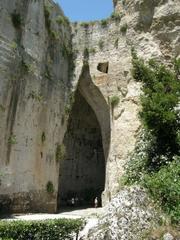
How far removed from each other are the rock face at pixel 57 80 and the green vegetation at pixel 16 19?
1.7 inches

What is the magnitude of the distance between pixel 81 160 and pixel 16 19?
10.9 metres

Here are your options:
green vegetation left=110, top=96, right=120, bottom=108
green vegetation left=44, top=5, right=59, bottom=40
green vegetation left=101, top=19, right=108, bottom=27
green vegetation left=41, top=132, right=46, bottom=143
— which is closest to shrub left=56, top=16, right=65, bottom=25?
green vegetation left=44, top=5, right=59, bottom=40

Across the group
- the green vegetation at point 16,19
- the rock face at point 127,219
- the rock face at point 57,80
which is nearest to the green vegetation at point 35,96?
the rock face at point 57,80

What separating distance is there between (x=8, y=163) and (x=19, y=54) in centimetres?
480

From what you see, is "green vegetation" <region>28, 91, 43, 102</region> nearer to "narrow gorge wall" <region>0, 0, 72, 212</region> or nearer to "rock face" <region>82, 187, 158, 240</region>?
"narrow gorge wall" <region>0, 0, 72, 212</region>

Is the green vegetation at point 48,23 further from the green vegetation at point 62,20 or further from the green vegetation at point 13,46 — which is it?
the green vegetation at point 13,46

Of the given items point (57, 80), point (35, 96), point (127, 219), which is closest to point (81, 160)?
point (57, 80)

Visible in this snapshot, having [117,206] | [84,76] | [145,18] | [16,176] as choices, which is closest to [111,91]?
[84,76]

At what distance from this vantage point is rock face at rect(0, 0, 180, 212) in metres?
16.0

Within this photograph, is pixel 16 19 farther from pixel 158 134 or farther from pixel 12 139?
pixel 158 134

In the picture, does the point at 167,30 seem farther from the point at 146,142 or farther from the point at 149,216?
the point at 149,216

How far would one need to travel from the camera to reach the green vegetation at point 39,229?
895 centimetres

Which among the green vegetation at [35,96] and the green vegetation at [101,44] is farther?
the green vegetation at [101,44]

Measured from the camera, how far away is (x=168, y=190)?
→ 915cm
